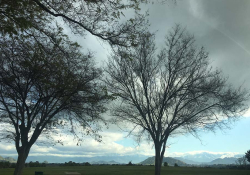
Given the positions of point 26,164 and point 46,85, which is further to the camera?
point 26,164

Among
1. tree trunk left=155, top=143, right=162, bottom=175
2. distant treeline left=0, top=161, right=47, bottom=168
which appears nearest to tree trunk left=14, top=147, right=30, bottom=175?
tree trunk left=155, top=143, right=162, bottom=175

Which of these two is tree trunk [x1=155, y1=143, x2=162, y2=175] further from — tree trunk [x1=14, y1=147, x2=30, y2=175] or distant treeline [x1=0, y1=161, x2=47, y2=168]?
distant treeline [x1=0, y1=161, x2=47, y2=168]

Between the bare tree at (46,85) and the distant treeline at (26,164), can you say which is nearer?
the bare tree at (46,85)

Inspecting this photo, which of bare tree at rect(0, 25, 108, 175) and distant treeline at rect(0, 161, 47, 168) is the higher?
bare tree at rect(0, 25, 108, 175)

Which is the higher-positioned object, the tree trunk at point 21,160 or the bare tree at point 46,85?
the bare tree at point 46,85

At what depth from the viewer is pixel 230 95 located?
17.7 metres

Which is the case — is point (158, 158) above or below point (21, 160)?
above

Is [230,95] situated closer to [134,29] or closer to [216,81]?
[216,81]

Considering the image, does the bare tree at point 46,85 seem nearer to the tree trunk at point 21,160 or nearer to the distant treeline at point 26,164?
the tree trunk at point 21,160

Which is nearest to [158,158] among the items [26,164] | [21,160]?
[21,160]

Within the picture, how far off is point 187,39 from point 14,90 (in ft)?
47.6

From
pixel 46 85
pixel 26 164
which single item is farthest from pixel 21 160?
pixel 26 164

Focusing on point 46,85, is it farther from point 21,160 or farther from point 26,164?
point 26,164

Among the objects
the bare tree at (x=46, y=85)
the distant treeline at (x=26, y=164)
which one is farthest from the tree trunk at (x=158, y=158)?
the distant treeline at (x=26, y=164)
